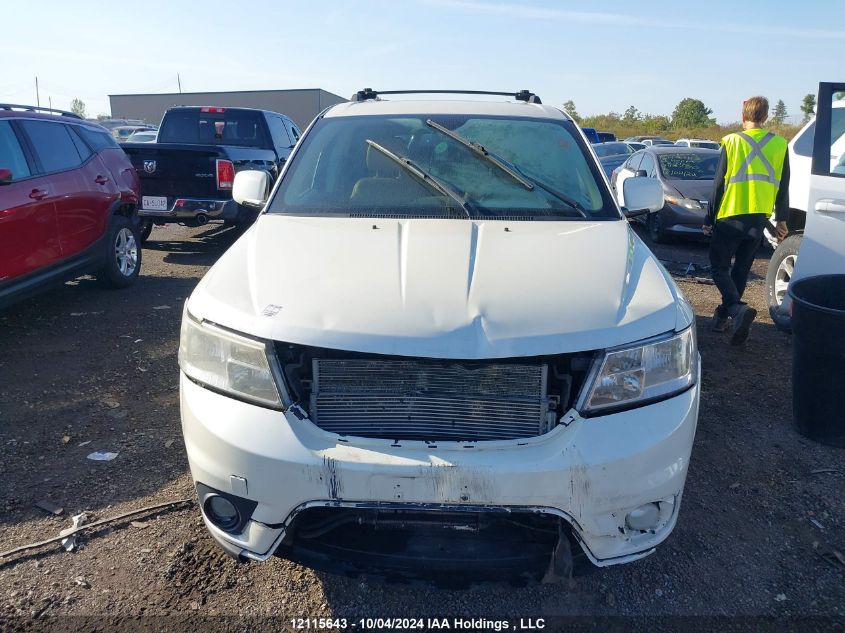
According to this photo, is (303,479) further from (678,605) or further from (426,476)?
(678,605)

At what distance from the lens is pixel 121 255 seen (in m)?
7.25

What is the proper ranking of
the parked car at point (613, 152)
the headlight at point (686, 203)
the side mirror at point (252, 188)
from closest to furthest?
1. the side mirror at point (252, 188)
2. the headlight at point (686, 203)
3. the parked car at point (613, 152)

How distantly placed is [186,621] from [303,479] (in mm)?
894

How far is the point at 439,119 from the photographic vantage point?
3.76 m

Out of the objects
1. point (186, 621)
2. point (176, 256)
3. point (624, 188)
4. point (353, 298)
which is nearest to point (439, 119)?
point (624, 188)

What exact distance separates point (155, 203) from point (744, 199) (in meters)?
6.86

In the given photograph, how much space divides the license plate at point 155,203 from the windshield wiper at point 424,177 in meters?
5.80

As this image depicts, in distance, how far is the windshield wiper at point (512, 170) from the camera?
3323 millimetres

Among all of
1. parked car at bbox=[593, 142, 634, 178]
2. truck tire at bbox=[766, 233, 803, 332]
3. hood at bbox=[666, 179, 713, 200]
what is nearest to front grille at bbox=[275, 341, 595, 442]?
truck tire at bbox=[766, 233, 803, 332]

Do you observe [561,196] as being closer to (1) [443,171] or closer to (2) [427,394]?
(1) [443,171]

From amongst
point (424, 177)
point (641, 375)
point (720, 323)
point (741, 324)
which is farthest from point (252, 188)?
point (720, 323)

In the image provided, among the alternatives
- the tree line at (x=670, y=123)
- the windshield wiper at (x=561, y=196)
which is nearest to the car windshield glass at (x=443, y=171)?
the windshield wiper at (x=561, y=196)

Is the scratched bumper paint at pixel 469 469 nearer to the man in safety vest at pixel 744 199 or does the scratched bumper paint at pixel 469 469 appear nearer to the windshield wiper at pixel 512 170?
the windshield wiper at pixel 512 170

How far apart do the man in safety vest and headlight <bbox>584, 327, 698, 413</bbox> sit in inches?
137
